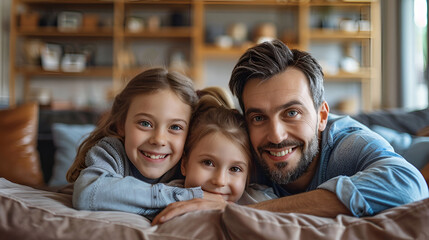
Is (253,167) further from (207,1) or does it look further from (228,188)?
(207,1)

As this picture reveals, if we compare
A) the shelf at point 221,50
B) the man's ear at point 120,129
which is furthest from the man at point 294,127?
the shelf at point 221,50

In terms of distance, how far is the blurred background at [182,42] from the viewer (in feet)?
17.5

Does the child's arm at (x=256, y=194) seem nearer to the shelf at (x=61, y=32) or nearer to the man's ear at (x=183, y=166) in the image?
the man's ear at (x=183, y=166)

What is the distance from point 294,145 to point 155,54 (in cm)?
457

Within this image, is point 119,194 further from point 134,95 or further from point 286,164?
point 286,164

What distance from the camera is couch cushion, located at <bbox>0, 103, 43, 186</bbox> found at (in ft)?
7.58

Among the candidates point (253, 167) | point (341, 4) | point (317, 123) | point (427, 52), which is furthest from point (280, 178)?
point (341, 4)

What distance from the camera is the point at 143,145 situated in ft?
4.50

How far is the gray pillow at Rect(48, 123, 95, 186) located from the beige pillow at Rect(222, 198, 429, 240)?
1611 mm

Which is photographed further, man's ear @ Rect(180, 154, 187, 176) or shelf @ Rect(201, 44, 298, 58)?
shelf @ Rect(201, 44, 298, 58)

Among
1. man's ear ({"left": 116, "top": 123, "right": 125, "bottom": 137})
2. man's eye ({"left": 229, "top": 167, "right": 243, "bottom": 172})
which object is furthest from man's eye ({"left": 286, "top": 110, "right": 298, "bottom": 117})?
man's ear ({"left": 116, "top": 123, "right": 125, "bottom": 137})

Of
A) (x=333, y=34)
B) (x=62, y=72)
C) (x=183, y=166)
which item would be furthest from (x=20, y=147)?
(x=333, y=34)

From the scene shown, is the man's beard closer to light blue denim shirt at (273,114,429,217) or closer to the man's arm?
light blue denim shirt at (273,114,429,217)

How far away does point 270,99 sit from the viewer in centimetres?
133
